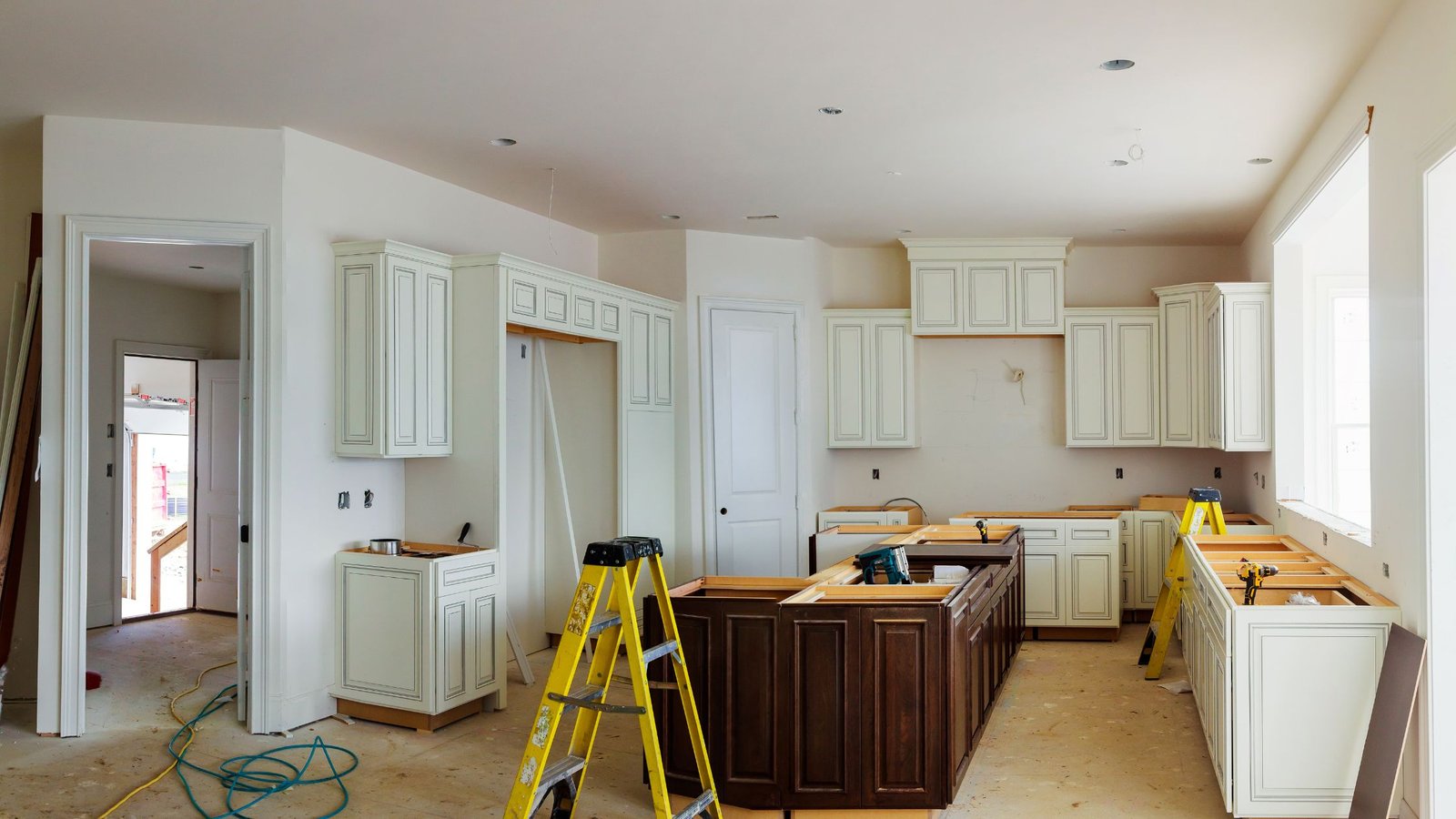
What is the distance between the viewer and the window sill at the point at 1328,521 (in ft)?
14.2

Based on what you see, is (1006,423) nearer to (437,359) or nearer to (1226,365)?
(1226,365)

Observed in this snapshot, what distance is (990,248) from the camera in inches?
307

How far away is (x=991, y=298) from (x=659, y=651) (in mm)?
5261

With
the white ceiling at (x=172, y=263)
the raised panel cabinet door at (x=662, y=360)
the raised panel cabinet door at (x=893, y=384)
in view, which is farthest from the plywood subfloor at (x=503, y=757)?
the white ceiling at (x=172, y=263)

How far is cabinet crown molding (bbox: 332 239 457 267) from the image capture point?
16.7 feet

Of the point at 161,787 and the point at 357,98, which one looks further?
the point at 357,98

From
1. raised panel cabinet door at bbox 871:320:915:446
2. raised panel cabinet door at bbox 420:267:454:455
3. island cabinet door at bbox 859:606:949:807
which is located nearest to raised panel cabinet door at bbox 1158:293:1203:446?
raised panel cabinet door at bbox 871:320:915:446

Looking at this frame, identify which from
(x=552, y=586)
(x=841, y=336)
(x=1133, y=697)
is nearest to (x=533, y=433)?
(x=552, y=586)

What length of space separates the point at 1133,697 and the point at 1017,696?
63 centimetres

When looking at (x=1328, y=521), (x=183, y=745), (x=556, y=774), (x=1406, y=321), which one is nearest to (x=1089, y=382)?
(x=1328, y=521)

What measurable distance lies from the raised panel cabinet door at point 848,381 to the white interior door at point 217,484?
4836 mm

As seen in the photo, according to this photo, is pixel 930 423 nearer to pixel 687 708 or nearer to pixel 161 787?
pixel 687 708

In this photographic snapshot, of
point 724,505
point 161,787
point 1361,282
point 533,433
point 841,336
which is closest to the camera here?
point 161,787

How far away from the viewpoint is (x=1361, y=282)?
A: 6230 mm
